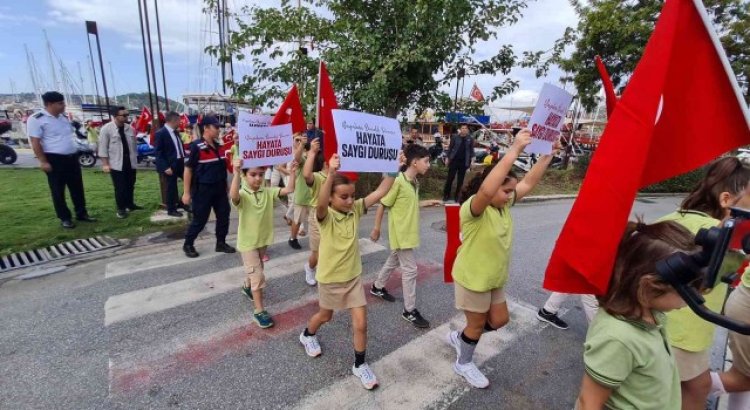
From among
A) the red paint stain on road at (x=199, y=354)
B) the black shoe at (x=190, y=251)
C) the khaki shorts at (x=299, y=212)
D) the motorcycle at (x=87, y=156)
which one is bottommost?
the motorcycle at (x=87, y=156)

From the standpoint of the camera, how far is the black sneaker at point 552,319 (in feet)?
12.8

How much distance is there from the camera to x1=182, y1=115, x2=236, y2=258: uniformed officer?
5.23m

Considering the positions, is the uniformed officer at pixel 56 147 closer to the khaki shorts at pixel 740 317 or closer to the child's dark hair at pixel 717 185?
the child's dark hair at pixel 717 185

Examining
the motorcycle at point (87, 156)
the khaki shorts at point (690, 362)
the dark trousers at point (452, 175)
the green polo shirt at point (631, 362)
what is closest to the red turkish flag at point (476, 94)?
the dark trousers at point (452, 175)

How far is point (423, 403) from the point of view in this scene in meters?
2.75

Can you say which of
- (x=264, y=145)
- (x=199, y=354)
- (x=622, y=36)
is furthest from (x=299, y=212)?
(x=622, y=36)

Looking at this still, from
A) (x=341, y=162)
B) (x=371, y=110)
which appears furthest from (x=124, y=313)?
(x=371, y=110)

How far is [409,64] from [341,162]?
603 cm

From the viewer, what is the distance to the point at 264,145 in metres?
3.94

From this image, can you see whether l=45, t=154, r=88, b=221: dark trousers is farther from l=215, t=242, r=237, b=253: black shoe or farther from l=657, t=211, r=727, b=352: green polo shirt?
l=657, t=211, r=727, b=352: green polo shirt

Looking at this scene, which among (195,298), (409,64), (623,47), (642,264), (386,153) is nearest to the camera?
(642,264)

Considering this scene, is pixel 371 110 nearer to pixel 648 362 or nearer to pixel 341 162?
pixel 341 162

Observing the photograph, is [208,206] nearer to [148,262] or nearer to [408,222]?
[148,262]

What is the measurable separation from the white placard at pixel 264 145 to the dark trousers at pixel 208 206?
5.82 ft
